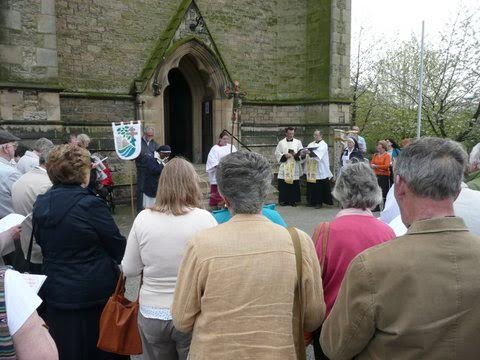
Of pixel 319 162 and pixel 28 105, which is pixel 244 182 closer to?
pixel 28 105

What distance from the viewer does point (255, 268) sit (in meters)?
1.86

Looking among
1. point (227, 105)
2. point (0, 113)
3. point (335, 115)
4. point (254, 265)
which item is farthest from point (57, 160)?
point (335, 115)

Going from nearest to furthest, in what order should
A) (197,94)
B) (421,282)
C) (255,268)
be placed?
(421,282) < (255,268) < (197,94)

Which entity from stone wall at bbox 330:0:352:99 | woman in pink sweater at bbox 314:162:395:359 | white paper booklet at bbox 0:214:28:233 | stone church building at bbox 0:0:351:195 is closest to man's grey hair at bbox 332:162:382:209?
woman in pink sweater at bbox 314:162:395:359

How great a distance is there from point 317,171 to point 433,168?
402 inches

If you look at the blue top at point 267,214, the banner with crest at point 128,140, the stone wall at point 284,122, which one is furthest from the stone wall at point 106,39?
the blue top at point 267,214

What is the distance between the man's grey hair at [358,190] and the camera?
2.64m

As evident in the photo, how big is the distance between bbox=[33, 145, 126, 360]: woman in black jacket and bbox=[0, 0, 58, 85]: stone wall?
22.5ft

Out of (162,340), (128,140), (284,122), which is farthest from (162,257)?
(284,122)

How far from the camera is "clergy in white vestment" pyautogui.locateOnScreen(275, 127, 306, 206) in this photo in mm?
11672

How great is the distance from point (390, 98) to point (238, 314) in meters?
28.6

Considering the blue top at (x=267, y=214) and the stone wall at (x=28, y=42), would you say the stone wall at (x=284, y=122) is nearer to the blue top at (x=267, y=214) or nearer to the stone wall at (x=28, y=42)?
the stone wall at (x=28, y=42)

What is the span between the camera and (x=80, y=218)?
281cm

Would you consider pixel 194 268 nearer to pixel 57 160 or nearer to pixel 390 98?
pixel 57 160
